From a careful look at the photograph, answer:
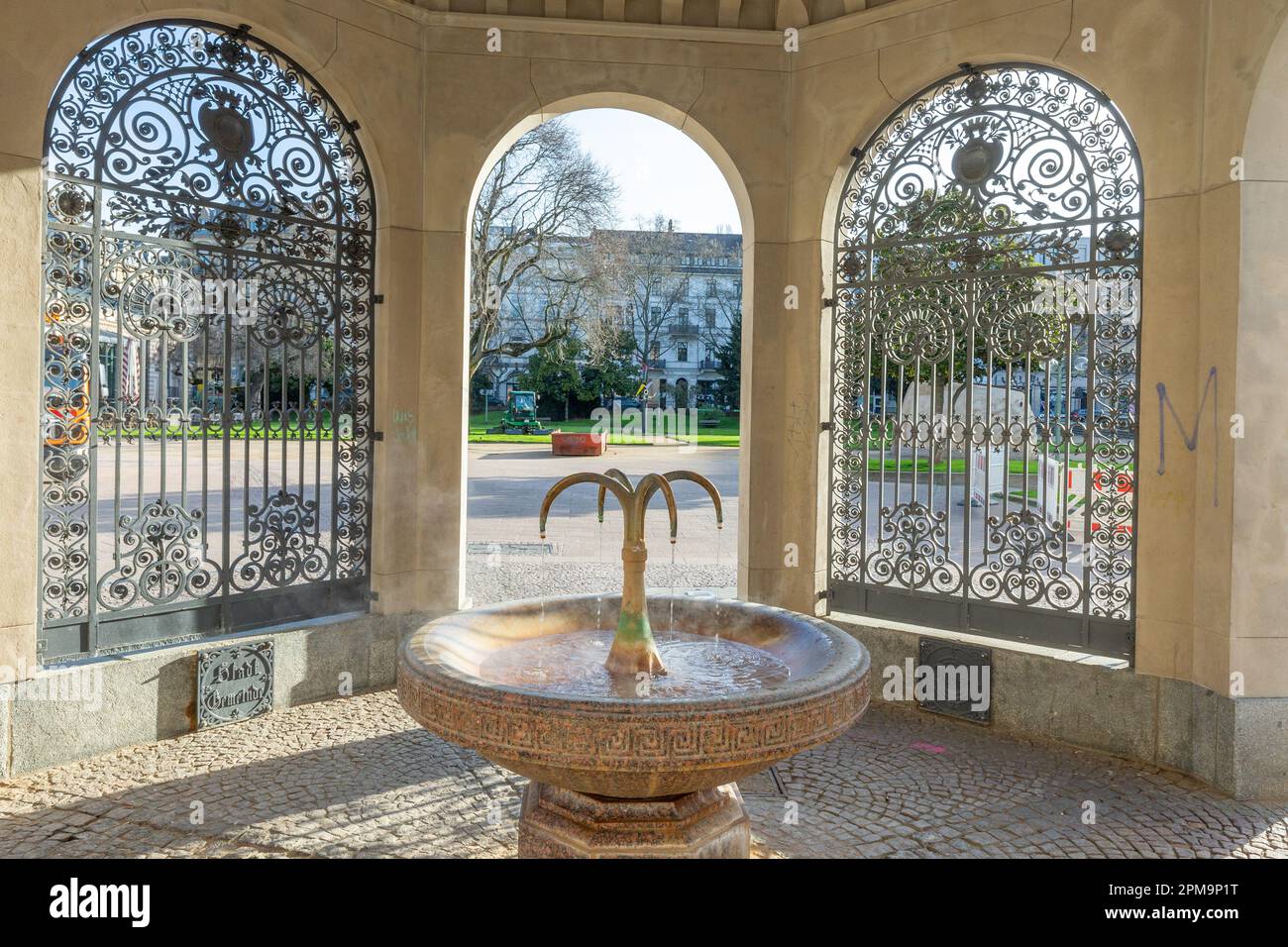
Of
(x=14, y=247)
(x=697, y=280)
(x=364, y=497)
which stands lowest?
(x=364, y=497)

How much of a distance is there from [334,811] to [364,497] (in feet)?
8.38

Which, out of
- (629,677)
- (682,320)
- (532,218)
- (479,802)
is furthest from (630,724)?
(682,320)

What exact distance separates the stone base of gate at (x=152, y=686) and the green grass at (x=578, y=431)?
23.6m

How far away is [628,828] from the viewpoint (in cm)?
326

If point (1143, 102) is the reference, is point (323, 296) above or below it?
below

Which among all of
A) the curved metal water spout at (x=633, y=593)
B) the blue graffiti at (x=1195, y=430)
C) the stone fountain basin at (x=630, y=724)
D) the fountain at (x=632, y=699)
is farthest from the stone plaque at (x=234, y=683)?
the blue graffiti at (x=1195, y=430)

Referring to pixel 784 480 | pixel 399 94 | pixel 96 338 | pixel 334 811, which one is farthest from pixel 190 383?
pixel 784 480

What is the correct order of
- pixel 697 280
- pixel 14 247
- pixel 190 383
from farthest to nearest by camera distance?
pixel 697 280 < pixel 190 383 < pixel 14 247

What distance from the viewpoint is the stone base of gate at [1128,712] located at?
474 cm

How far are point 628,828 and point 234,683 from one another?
334cm

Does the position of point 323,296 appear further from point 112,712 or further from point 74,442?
point 112,712

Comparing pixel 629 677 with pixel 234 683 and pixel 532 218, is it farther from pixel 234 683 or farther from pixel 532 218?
pixel 532 218

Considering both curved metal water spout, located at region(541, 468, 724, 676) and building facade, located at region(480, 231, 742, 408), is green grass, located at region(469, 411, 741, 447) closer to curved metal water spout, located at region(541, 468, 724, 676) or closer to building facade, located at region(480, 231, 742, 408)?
building facade, located at region(480, 231, 742, 408)
